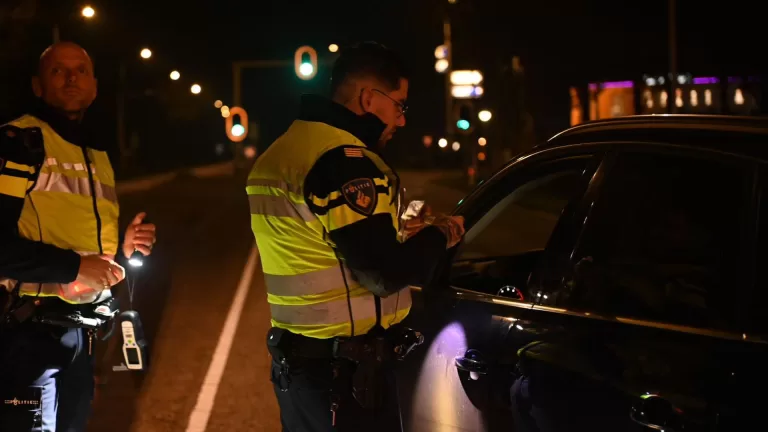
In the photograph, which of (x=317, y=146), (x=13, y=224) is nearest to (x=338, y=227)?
(x=317, y=146)

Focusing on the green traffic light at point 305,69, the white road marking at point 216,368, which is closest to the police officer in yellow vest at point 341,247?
the white road marking at point 216,368

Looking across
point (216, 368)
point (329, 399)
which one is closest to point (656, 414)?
Answer: point (329, 399)

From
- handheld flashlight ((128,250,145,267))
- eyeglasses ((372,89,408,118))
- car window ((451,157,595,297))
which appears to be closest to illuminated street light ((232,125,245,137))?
car window ((451,157,595,297))

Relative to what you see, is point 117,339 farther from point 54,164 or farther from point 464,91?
point 464,91

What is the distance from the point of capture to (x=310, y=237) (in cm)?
264

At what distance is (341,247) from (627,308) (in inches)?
34.2

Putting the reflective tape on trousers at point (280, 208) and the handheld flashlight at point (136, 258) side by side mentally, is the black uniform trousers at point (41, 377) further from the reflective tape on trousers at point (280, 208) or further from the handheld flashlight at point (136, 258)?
the reflective tape on trousers at point (280, 208)

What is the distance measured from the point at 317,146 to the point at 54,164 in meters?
1.02

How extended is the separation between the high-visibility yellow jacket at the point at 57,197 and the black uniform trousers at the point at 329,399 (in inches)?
34.0

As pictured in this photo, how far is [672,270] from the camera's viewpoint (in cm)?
262

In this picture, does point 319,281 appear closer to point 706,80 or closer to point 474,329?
point 474,329

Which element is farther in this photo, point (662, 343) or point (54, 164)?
point (54, 164)

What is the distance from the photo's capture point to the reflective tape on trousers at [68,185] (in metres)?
2.95

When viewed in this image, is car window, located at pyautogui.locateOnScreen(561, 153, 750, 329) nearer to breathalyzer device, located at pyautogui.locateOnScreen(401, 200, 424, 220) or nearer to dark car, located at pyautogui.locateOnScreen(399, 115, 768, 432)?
dark car, located at pyautogui.locateOnScreen(399, 115, 768, 432)
